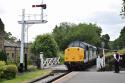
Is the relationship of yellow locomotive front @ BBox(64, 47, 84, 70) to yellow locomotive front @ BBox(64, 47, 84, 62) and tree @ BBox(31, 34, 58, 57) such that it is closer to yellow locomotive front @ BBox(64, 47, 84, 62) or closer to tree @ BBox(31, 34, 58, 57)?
yellow locomotive front @ BBox(64, 47, 84, 62)

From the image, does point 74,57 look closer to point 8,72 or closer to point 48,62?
point 48,62

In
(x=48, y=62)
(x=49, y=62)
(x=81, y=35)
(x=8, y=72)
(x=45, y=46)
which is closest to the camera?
(x=8, y=72)

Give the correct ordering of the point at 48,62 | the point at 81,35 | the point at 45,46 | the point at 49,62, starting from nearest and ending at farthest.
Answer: the point at 48,62 → the point at 49,62 → the point at 45,46 → the point at 81,35

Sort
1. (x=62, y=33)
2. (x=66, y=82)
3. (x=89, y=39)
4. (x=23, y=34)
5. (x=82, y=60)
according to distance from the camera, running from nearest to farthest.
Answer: (x=66, y=82), (x=23, y=34), (x=82, y=60), (x=89, y=39), (x=62, y=33)

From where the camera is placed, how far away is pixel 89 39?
4370 inches

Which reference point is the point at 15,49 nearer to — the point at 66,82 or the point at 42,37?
the point at 42,37

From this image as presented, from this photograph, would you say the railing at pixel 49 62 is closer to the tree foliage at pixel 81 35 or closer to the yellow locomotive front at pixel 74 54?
the yellow locomotive front at pixel 74 54

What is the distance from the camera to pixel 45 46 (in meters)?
61.3

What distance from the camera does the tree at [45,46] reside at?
6031 cm

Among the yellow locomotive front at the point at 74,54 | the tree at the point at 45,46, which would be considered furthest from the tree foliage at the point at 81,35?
the yellow locomotive front at the point at 74,54

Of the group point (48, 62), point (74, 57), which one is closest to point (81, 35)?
point (48, 62)

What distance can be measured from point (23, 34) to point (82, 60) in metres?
7.41

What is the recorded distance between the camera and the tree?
6031 cm

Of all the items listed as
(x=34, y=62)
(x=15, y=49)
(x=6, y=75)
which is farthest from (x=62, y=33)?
(x=6, y=75)
